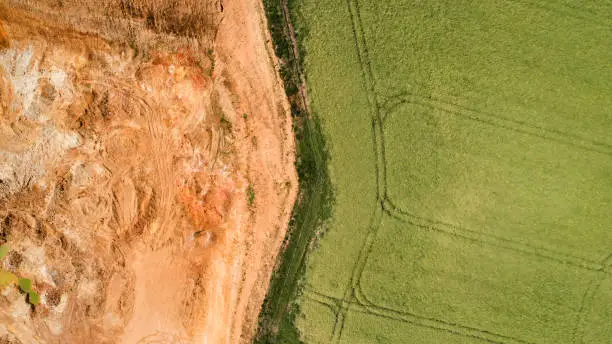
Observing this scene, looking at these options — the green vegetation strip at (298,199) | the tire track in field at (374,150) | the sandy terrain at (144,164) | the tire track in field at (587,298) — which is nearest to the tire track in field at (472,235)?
the tire track in field at (587,298)

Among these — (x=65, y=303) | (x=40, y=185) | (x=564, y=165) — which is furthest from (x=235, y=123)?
(x=564, y=165)

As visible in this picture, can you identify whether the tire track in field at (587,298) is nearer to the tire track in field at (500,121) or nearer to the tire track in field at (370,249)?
the tire track in field at (370,249)

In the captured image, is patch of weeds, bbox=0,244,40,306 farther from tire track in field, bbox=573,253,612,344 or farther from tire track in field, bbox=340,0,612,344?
tire track in field, bbox=573,253,612,344

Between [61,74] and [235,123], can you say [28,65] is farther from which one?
[235,123]

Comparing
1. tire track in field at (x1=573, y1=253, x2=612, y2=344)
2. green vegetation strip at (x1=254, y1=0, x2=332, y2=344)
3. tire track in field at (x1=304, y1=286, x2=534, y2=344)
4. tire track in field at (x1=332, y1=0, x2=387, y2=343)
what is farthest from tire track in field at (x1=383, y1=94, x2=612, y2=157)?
tire track in field at (x1=304, y1=286, x2=534, y2=344)

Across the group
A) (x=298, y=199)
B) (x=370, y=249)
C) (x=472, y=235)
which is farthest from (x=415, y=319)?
(x=298, y=199)
